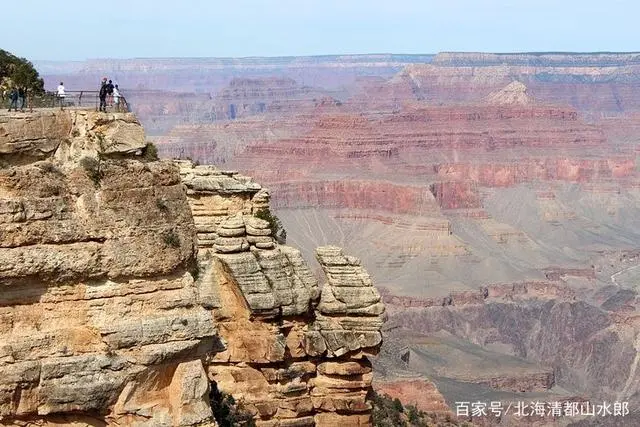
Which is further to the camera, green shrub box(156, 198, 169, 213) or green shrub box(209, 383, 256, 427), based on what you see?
green shrub box(209, 383, 256, 427)

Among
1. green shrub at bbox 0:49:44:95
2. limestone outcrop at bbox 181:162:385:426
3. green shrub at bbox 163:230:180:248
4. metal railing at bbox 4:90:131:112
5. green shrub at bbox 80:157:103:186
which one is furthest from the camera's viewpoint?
limestone outcrop at bbox 181:162:385:426

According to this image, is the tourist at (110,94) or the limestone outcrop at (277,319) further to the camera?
the limestone outcrop at (277,319)

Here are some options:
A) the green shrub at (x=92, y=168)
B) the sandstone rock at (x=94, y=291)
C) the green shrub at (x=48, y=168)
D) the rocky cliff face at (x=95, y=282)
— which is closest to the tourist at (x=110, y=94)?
the rocky cliff face at (x=95, y=282)

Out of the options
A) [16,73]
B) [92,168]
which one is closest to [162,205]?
[92,168]

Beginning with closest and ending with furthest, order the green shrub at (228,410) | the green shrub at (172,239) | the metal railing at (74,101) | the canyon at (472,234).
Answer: the green shrub at (172,239)
the metal railing at (74,101)
the green shrub at (228,410)
the canyon at (472,234)

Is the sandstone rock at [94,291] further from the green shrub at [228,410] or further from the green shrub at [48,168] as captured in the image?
the green shrub at [228,410]

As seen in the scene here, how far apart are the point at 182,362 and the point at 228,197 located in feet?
35.7

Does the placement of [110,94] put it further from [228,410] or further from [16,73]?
[228,410]

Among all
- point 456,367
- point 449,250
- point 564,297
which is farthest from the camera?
point 449,250

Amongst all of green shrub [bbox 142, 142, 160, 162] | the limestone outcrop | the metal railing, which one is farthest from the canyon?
green shrub [bbox 142, 142, 160, 162]

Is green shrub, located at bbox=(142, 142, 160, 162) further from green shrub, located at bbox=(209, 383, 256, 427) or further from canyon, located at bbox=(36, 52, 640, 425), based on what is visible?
canyon, located at bbox=(36, 52, 640, 425)

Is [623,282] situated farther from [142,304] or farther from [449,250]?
[142,304]

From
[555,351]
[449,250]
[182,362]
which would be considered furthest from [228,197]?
[449,250]

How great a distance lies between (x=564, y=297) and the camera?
437 feet
